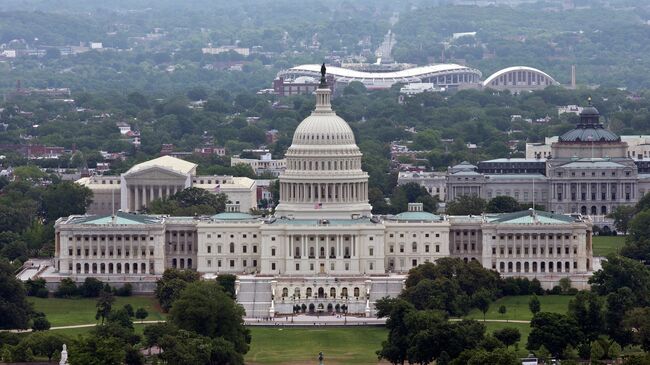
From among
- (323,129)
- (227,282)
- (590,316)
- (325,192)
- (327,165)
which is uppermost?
(323,129)

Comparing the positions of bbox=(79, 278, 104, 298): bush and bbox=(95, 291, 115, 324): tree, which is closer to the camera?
bbox=(95, 291, 115, 324): tree

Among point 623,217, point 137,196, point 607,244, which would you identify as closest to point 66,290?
point 137,196

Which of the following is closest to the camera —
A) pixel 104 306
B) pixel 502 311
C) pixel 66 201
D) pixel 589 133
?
pixel 104 306

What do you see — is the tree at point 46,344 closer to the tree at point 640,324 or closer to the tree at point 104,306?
the tree at point 104,306

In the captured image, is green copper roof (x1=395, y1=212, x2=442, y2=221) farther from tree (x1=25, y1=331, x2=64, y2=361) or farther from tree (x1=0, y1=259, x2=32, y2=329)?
tree (x1=25, y1=331, x2=64, y2=361)

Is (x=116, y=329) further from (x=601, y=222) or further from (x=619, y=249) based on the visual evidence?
(x=601, y=222)

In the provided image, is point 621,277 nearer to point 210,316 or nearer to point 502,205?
point 210,316

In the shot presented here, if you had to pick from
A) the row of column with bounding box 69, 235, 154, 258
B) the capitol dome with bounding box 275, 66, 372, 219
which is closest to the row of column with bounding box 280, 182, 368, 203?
the capitol dome with bounding box 275, 66, 372, 219
